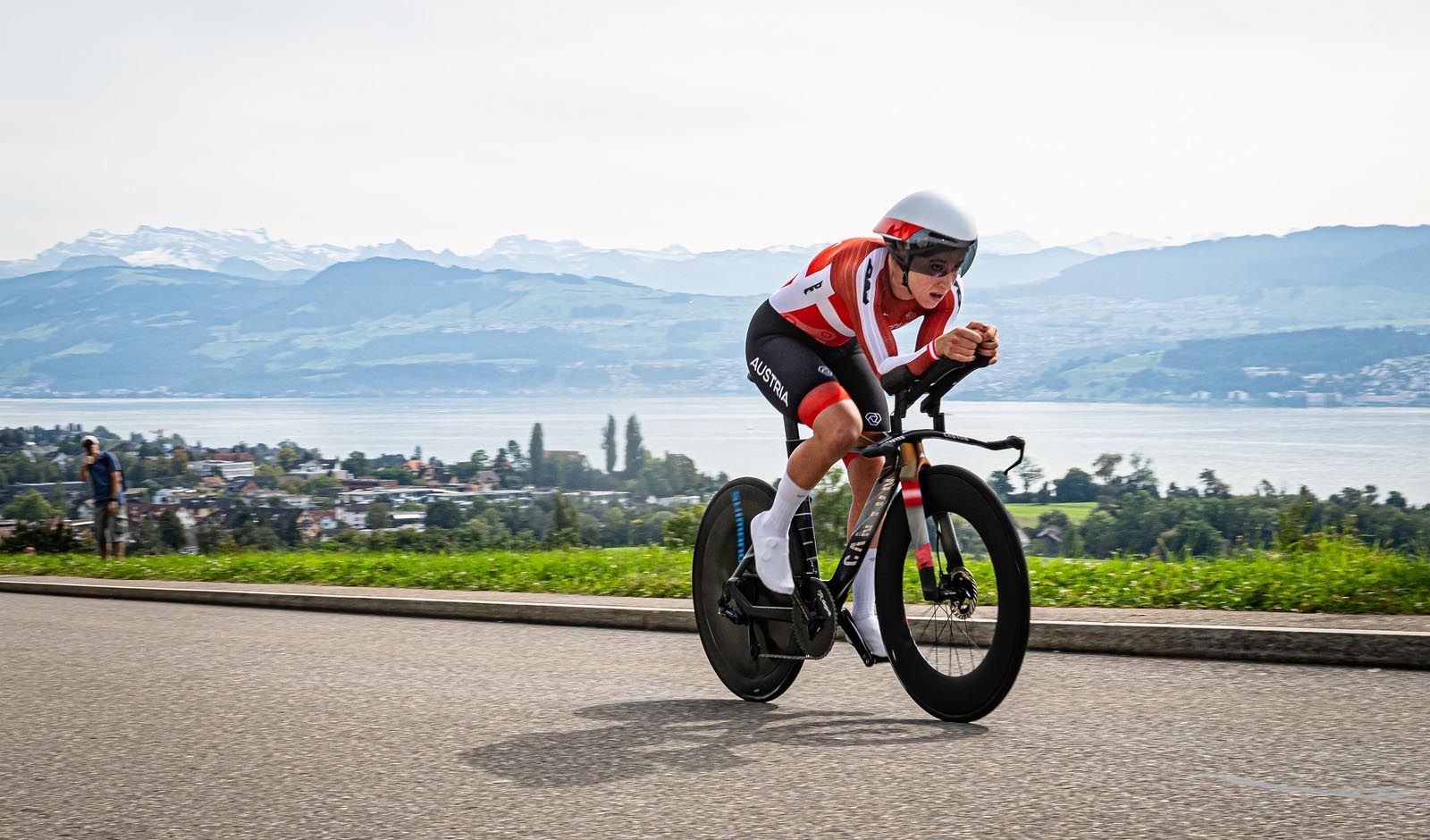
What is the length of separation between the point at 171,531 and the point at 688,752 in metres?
32.6

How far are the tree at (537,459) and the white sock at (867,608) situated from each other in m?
78.6

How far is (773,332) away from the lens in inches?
222

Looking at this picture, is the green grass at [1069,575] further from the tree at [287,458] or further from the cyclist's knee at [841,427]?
the tree at [287,458]

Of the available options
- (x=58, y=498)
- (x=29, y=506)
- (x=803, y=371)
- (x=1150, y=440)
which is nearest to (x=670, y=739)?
(x=803, y=371)

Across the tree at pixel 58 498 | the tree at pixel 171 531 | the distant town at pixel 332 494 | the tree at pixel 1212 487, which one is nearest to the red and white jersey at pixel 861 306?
the tree at pixel 1212 487

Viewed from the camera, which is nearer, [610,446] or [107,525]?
[107,525]

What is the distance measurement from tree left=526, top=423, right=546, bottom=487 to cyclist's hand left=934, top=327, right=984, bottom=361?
261ft

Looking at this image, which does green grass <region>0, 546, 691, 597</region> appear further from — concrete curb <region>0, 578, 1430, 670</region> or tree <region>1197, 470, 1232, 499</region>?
tree <region>1197, 470, 1232, 499</region>

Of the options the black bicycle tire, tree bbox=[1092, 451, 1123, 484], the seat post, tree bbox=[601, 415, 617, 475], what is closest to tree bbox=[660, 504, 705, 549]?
tree bbox=[1092, 451, 1123, 484]

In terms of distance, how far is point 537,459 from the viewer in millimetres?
95750

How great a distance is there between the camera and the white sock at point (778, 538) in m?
5.28

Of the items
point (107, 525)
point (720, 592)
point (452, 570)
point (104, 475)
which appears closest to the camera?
point (720, 592)

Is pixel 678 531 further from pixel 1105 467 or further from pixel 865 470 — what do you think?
pixel 865 470

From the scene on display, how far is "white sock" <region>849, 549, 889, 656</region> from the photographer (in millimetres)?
5219
